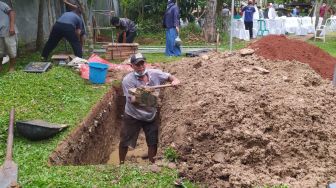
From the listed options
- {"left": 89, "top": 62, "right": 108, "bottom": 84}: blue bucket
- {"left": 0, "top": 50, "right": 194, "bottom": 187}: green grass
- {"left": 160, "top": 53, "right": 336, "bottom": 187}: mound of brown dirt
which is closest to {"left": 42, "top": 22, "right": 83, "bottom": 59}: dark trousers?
{"left": 0, "top": 50, "right": 194, "bottom": 187}: green grass

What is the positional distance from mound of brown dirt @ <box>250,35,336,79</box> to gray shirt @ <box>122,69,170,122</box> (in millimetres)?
3860

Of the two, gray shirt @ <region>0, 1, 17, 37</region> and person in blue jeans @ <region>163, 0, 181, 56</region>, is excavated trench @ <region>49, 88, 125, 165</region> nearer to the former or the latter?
gray shirt @ <region>0, 1, 17, 37</region>

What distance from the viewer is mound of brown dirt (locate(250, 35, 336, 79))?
9.67 metres

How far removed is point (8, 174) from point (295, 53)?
24.8 feet

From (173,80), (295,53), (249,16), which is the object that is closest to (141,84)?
(173,80)

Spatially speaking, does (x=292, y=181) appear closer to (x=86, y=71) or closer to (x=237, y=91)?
(x=237, y=91)

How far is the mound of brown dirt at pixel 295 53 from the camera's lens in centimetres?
967

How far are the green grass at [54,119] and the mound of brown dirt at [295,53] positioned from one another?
12.7 feet

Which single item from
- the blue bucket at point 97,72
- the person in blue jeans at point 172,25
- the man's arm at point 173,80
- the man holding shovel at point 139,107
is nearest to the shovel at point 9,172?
the man holding shovel at point 139,107

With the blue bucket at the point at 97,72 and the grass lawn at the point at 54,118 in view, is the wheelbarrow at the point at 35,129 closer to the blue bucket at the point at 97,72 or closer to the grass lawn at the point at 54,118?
the grass lawn at the point at 54,118

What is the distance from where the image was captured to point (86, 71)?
10125 millimetres

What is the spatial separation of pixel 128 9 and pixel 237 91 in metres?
15.8

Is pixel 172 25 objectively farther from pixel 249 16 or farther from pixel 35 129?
pixel 35 129

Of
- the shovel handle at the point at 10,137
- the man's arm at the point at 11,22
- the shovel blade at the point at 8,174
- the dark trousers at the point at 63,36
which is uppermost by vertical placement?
the man's arm at the point at 11,22
